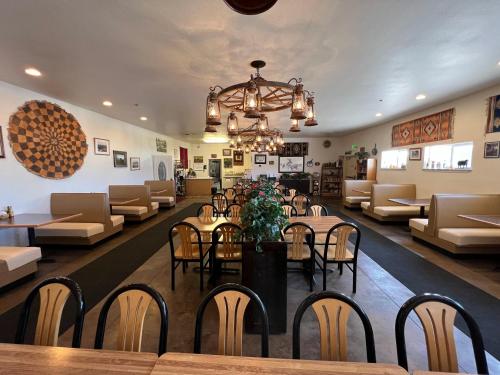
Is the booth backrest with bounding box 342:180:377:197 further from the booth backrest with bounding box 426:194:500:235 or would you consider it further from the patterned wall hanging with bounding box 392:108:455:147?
the booth backrest with bounding box 426:194:500:235

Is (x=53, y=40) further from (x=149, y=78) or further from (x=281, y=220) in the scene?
(x=281, y=220)

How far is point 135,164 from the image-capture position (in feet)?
26.2

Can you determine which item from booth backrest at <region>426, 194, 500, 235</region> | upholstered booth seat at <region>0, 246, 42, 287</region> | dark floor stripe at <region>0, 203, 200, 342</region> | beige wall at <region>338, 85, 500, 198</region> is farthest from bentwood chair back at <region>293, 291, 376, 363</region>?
beige wall at <region>338, 85, 500, 198</region>

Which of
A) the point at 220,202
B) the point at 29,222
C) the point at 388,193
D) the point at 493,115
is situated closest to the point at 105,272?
the point at 29,222

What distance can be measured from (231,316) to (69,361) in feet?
2.35

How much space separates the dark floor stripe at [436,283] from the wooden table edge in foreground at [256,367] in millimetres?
1910

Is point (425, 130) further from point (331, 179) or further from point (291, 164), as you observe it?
point (291, 164)

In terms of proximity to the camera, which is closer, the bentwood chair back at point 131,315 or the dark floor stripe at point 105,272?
the bentwood chair back at point 131,315

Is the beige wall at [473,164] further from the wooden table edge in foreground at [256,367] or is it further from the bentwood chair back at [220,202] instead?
the wooden table edge in foreground at [256,367]

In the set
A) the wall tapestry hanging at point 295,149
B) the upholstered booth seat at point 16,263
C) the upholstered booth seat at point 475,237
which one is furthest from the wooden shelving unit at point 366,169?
the upholstered booth seat at point 16,263

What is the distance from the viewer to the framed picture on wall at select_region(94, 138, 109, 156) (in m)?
6.00

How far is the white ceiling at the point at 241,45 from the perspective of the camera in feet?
6.79

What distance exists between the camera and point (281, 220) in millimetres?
2242

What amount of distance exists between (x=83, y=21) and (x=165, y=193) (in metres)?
6.67
